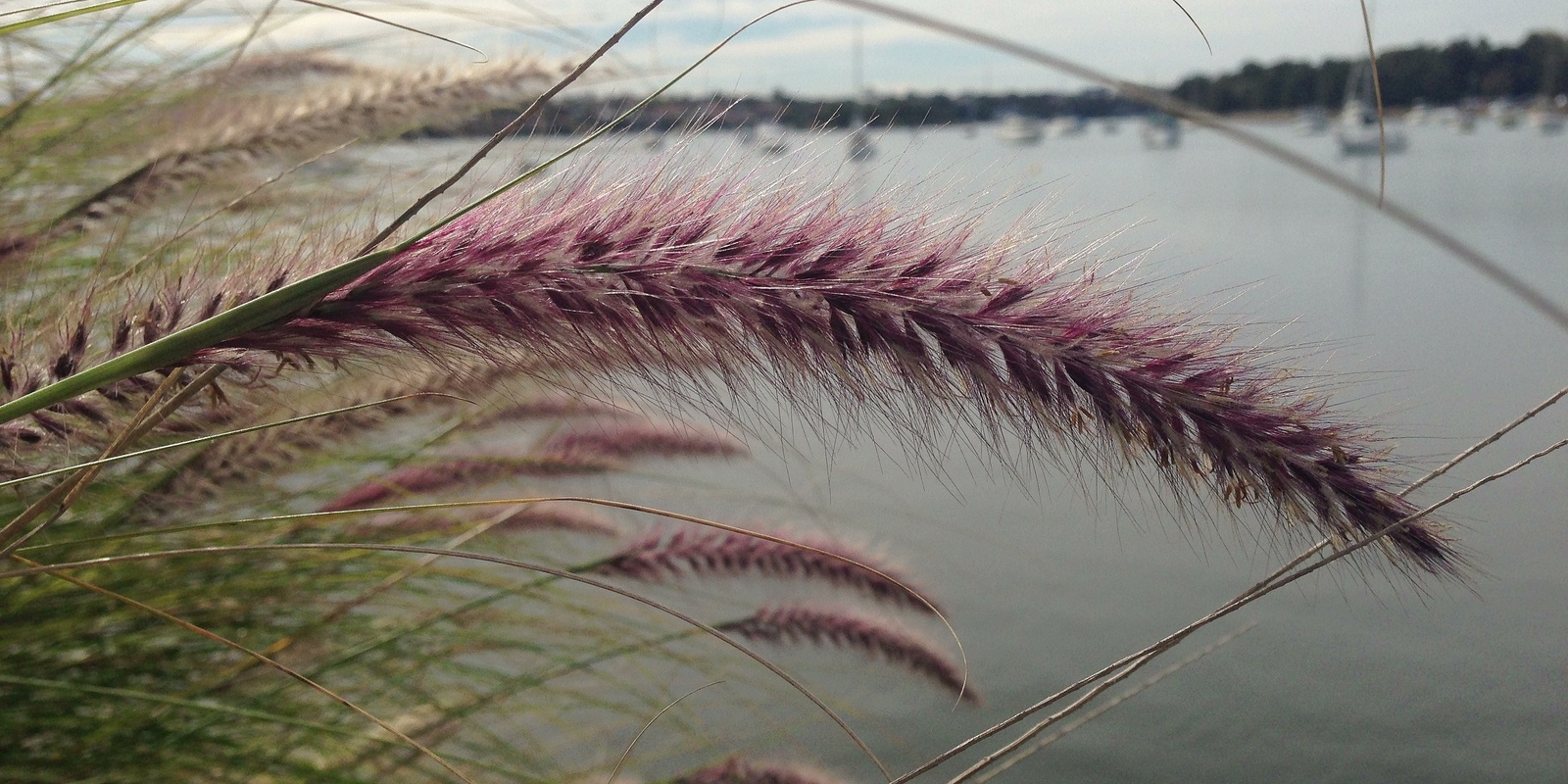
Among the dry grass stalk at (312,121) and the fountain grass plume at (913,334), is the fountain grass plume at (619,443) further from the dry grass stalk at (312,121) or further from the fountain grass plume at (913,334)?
the fountain grass plume at (913,334)

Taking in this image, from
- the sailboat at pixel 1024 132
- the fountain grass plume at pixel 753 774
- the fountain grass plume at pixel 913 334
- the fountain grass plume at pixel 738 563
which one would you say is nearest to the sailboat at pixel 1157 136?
the sailboat at pixel 1024 132

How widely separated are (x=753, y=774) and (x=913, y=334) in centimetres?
88

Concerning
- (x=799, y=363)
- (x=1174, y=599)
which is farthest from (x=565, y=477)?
(x=1174, y=599)

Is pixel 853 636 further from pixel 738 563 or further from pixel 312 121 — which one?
pixel 312 121

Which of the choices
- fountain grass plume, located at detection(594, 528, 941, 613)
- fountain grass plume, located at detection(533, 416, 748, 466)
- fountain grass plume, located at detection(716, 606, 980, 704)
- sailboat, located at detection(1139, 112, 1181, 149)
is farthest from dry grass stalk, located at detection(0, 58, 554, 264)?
sailboat, located at detection(1139, 112, 1181, 149)

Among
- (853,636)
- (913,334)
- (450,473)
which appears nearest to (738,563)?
(853,636)

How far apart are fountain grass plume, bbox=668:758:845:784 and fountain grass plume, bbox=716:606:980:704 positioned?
10.5 inches

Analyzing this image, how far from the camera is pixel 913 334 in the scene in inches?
29.7

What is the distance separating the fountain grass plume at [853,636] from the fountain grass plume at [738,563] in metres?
0.12

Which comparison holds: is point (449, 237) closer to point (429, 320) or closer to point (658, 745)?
point (429, 320)

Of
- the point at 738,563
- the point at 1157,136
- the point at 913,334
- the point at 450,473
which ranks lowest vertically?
the point at 738,563

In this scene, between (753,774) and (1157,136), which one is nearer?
(753,774)

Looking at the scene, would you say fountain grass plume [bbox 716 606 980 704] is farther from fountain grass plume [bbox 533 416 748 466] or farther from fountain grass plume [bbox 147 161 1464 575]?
fountain grass plume [bbox 147 161 1464 575]

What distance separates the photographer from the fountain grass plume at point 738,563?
1540 mm
